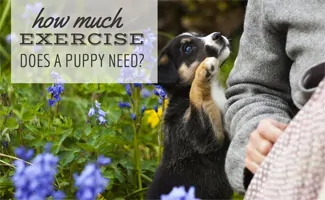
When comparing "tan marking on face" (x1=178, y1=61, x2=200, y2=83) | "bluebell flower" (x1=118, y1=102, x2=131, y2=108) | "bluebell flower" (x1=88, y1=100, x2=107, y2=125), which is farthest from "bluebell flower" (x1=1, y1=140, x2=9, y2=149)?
"tan marking on face" (x1=178, y1=61, x2=200, y2=83)

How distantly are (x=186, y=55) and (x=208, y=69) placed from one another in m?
0.20

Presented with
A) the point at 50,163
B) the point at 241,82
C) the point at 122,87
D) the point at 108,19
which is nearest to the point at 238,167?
the point at 241,82

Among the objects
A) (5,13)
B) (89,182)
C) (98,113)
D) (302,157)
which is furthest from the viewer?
(5,13)

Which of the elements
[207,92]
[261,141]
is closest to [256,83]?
[261,141]

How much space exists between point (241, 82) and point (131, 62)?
88 cm

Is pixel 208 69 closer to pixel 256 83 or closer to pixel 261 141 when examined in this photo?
pixel 256 83

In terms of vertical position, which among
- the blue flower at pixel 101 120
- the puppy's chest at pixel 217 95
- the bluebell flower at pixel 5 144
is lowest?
the bluebell flower at pixel 5 144

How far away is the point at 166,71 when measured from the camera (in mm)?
2551

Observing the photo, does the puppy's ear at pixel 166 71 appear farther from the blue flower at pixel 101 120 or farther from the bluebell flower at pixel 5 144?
the bluebell flower at pixel 5 144

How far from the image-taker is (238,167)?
1.78 m

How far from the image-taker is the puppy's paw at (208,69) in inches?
93.3

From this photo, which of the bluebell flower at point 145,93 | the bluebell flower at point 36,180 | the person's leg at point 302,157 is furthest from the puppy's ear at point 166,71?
the bluebell flower at point 36,180

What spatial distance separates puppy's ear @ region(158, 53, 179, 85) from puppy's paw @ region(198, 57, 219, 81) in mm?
138

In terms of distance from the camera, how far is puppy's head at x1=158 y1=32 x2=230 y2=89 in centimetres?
248
